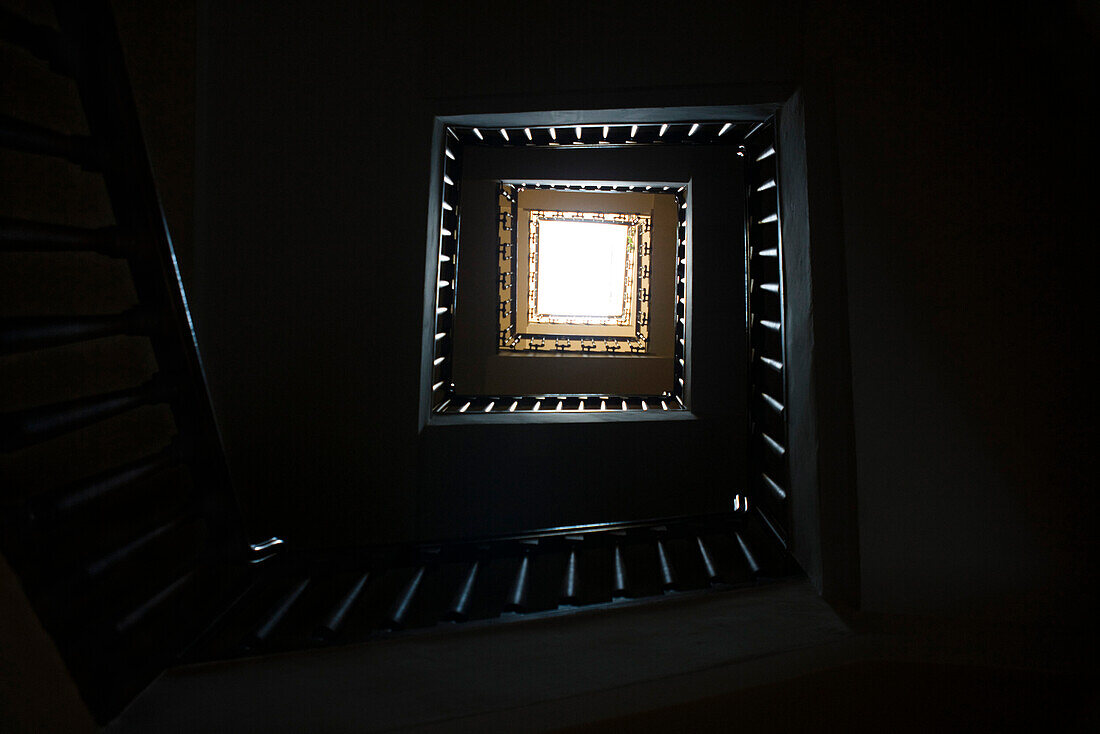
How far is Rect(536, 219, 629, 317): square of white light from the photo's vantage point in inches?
229

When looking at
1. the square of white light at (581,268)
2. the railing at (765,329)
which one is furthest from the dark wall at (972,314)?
the square of white light at (581,268)

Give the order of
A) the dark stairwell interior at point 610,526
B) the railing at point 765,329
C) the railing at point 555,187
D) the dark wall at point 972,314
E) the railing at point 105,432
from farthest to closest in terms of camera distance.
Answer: the railing at point 555,187, the railing at point 765,329, the dark wall at point 972,314, the dark stairwell interior at point 610,526, the railing at point 105,432

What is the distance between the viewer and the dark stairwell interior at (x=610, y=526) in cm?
118

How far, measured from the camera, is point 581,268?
245 inches

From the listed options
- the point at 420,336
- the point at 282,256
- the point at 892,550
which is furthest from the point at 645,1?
the point at 892,550

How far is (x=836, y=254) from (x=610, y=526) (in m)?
1.51

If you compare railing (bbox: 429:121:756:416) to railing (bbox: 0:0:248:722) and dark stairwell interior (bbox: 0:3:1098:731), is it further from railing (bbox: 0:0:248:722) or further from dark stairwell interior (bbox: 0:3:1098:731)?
railing (bbox: 0:0:248:722)

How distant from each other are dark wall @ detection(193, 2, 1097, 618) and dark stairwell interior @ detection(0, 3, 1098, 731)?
0.04 feet

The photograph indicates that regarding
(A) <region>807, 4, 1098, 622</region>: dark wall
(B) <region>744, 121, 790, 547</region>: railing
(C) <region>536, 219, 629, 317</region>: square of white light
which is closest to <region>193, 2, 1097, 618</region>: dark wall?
(A) <region>807, 4, 1098, 622</region>: dark wall

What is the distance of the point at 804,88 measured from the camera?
→ 1.97 m

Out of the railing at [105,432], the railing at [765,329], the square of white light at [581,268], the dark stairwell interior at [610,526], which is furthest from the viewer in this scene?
the square of white light at [581,268]

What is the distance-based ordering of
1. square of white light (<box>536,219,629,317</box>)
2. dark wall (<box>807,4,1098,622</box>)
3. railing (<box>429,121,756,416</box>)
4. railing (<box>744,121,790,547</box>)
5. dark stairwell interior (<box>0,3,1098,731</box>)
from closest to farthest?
dark stairwell interior (<box>0,3,1098,731</box>)
dark wall (<box>807,4,1098,622</box>)
railing (<box>744,121,790,547</box>)
railing (<box>429,121,756,416</box>)
square of white light (<box>536,219,629,317</box>)

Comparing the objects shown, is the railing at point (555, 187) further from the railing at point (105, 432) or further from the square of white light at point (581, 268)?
the square of white light at point (581, 268)

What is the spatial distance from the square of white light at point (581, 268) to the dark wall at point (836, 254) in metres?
3.19
